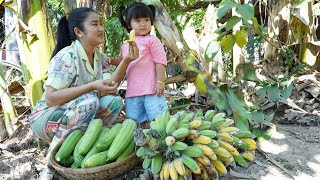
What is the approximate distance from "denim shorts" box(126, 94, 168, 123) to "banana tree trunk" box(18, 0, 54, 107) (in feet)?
2.79

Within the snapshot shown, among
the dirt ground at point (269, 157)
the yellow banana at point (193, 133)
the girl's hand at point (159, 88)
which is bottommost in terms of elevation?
the dirt ground at point (269, 157)

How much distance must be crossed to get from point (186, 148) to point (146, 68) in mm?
923

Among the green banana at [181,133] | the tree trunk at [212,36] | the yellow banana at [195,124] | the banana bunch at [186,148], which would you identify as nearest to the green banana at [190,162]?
the banana bunch at [186,148]

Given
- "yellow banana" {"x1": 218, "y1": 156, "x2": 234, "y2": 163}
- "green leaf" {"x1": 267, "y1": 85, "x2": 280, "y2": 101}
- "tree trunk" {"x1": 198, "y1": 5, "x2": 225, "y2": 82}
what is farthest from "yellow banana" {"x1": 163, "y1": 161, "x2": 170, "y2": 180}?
"tree trunk" {"x1": 198, "y1": 5, "x2": 225, "y2": 82}

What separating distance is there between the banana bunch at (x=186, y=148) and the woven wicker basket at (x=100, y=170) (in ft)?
0.43

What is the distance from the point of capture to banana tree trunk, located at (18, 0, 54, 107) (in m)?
2.96

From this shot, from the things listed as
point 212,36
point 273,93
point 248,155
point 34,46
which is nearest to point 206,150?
point 248,155

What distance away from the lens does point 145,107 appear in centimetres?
264

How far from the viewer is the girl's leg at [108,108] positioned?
2424 mm

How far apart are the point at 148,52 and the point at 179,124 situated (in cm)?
80

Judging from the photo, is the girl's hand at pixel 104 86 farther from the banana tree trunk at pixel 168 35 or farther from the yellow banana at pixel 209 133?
the banana tree trunk at pixel 168 35

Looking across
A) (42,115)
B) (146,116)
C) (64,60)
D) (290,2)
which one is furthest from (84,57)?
(290,2)

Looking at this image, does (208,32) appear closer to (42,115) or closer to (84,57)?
(84,57)

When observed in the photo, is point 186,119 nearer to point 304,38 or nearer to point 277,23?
point 277,23
